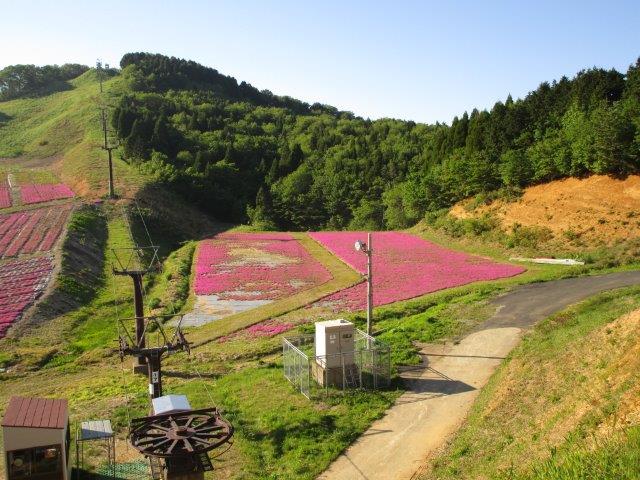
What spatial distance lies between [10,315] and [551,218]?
4239 centimetres

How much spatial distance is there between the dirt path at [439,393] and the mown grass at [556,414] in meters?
0.77

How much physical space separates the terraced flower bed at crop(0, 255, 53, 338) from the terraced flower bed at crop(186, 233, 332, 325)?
10672 mm

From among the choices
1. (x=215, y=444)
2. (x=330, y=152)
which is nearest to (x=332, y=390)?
(x=215, y=444)

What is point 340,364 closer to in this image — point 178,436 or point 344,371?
point 344,371

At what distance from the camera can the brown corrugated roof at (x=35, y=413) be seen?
14922 millimetres

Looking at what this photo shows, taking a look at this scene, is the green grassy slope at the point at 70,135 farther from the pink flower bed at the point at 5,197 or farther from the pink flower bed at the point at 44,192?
the pink flower bed at the point at 5,197

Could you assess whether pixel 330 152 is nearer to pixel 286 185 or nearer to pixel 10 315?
pixel 286 185

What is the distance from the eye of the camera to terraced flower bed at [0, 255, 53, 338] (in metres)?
34.1

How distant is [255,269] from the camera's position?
4816 centimetres

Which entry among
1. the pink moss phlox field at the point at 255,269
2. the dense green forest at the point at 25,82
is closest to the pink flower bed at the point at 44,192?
the pink moss phlox field at the point at 255,269

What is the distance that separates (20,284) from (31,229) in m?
18.5

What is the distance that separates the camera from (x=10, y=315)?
33688mm

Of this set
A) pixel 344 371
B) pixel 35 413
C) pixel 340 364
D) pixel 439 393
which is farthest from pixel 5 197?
pixel 439 393

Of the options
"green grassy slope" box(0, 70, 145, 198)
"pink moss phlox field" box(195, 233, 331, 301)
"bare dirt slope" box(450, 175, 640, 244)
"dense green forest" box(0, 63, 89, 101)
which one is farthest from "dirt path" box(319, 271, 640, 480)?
"dense green forest" box(0, 63, 89, 101)
